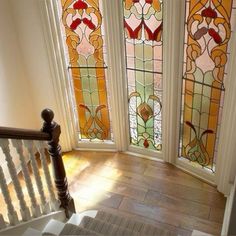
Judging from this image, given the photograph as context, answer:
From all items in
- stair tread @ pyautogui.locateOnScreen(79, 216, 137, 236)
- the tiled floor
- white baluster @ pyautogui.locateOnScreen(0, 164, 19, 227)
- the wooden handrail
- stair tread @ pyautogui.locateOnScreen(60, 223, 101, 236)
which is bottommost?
the tiled floor

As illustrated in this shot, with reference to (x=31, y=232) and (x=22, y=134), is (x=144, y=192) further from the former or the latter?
(x=22, y=134)

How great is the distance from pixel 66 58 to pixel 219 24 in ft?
5.82

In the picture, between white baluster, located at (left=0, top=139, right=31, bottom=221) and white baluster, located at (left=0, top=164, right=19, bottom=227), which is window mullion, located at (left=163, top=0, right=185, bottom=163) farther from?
white baluster, located at (left=0, top=164, right=19, bottom=227)

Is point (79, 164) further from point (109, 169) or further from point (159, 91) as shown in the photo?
point (159, 91)

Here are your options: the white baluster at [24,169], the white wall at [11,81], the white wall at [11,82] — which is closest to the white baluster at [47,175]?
the white baluster at [24,169]

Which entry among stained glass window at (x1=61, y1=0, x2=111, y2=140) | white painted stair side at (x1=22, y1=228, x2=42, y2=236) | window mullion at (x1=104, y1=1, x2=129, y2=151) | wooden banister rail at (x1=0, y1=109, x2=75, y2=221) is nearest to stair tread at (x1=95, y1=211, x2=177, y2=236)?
wooden banister rail at (x1=0, y1=109, x2=75, y2=221)

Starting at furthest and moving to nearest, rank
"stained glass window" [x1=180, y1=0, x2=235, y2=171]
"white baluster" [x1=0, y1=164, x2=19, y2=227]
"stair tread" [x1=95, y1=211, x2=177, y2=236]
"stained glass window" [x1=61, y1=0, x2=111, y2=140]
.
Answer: "stained glass window" [x1=61, y1=0, x2=111, y2=140]
"stained glass window" [x1=180, y1=0, x2=235, y2=171]
"stair tread" [x1=95, y1=211, x2=177, y2=236]
"white baluster" [x1=0, y1=164, x2=19, y2=227]

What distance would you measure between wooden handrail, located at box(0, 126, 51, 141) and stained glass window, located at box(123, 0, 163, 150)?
1.65 meters

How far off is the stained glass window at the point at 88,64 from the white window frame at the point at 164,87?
102 mm

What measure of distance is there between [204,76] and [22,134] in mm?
1939

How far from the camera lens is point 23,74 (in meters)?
3.90

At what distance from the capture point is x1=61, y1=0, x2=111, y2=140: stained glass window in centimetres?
345

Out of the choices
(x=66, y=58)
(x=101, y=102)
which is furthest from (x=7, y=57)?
(x=101, y=102)

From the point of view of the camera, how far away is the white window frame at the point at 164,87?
314 centimetres
